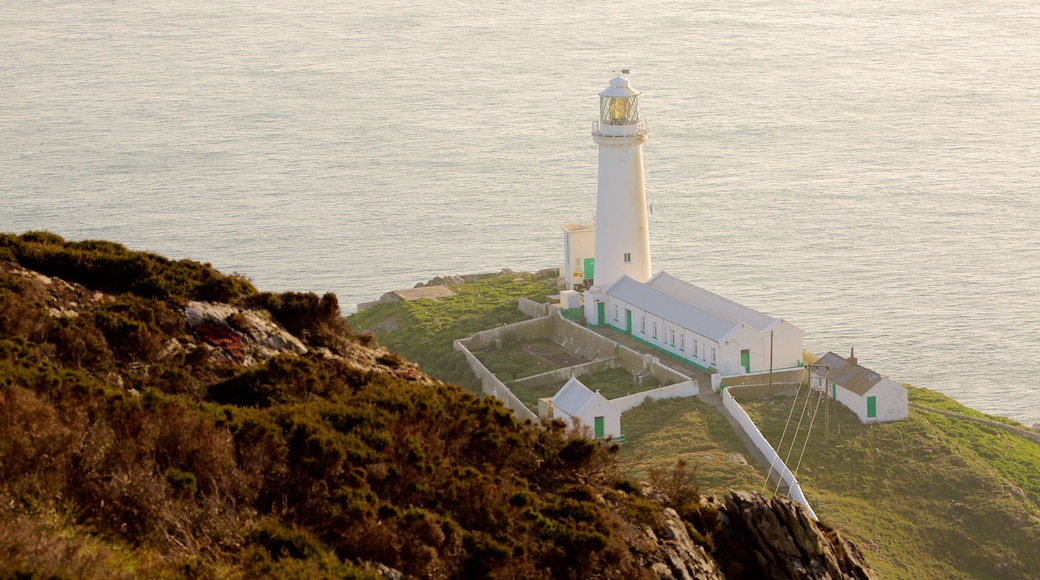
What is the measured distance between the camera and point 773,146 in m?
57.7

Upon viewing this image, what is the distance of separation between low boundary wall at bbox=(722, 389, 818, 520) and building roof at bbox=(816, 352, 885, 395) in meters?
1.73

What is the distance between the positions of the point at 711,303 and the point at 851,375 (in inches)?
152

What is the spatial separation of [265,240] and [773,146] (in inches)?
893

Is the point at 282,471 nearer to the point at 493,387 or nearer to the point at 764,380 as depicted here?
the point at 764,380

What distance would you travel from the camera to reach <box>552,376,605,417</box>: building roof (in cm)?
2358

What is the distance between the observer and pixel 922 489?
2244 centimetres

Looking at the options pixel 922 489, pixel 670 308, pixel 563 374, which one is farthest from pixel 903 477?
pixel 563 374

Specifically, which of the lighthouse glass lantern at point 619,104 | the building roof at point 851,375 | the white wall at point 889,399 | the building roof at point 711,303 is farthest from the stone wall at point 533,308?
the white wall at point 889,399

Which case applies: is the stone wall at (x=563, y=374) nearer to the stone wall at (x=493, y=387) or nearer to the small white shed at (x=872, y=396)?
the stone wall at (x=493, y=387)

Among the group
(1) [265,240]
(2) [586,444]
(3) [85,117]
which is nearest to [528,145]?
(1) [265,240]

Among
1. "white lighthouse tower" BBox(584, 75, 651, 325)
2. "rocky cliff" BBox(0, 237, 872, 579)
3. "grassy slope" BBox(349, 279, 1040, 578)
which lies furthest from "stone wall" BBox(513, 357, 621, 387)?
"rocky cliff" BBox(0, 237, 872, 579)

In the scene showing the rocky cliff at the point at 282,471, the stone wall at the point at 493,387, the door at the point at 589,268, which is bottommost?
the stone wall at the point at 493,387

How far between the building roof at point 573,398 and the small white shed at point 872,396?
4213 mm

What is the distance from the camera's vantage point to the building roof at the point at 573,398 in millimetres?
23575
